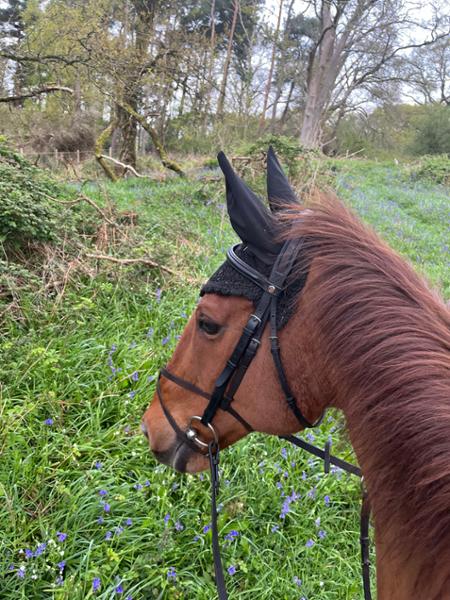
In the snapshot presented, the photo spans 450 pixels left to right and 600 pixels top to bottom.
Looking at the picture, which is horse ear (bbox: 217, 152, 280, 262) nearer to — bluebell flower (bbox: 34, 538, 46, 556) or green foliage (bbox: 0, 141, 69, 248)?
bluebell flower (bbox: 34, 538, 46, 556)

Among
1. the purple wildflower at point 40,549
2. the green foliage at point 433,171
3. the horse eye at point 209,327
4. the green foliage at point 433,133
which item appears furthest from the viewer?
the green foliage at point 433,133

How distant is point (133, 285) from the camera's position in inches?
179

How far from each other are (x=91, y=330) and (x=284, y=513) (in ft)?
7.50

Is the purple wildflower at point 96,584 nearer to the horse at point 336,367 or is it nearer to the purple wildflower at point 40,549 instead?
the purple wildflower at point 40,549

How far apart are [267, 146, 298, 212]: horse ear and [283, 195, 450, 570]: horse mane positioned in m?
0.24

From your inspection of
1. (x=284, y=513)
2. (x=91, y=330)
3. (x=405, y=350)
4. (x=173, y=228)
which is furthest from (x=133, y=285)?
(x=405, y=350)

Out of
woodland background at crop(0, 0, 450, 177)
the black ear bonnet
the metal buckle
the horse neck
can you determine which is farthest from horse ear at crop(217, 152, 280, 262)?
woodland background at crop(0, 0, 450, 177)

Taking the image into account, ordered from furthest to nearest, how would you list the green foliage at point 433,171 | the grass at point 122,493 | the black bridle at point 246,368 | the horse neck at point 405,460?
the green foliage at point 433,171, the grass at point 122,493, the black bridle at point 246,368, the horse neck at point 405,460

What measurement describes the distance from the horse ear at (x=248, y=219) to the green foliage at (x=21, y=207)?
3375mm

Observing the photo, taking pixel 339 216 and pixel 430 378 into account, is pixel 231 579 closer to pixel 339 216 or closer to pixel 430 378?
pixel 430 378

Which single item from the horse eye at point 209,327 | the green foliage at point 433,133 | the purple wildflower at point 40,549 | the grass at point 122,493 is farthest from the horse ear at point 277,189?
the green foliage at point 433,133

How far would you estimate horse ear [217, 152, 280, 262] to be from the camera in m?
1.31

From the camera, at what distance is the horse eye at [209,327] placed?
1377 millimetres

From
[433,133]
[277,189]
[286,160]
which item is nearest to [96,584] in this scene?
[277,189]
